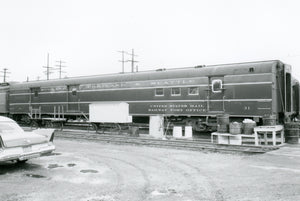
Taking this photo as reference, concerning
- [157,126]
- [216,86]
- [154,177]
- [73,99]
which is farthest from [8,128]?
[73,99]

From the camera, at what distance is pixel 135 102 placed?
741 inches

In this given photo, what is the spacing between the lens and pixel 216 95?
52.0 ft

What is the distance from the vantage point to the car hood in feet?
25.9

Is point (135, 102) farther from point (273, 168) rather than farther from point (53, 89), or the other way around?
point (273, 168)

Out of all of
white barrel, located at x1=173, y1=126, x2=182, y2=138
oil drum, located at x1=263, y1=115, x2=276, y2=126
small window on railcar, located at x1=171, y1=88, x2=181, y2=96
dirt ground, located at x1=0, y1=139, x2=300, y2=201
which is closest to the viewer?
dirt ground, located at x1=0, y1=139, x2=300, y2=201

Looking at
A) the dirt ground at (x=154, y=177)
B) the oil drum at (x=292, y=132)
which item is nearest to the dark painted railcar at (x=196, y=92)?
the oil drum at (x=292, y=132)

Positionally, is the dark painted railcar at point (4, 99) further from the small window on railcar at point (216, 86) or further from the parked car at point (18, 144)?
the parked car at point (18, 144)

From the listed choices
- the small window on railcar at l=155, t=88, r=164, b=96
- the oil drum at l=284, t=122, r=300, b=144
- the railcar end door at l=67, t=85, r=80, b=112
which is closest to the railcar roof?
the railcar end door at l=67, t=85, r=80, b=112

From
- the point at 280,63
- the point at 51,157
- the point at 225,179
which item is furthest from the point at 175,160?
the point at 280,63

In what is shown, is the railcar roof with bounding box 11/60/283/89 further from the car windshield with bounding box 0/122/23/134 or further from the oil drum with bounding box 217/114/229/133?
the car windshield with bounding box 0/122/23/134

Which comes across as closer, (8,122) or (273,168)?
(273,168)

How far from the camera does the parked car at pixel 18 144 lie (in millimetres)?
7787

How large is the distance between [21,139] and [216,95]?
10272 mm

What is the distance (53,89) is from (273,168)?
18394mm
